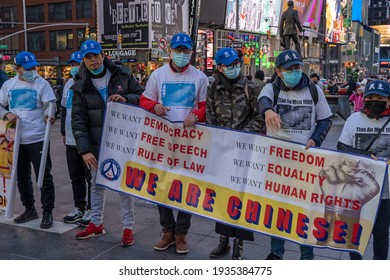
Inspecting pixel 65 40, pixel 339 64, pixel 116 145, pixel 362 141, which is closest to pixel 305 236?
pixel 362 141

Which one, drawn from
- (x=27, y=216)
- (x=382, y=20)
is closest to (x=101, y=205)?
(x=27, y=216)

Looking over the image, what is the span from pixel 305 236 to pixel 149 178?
1656 mm

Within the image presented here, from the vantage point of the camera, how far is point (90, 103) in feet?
16.0

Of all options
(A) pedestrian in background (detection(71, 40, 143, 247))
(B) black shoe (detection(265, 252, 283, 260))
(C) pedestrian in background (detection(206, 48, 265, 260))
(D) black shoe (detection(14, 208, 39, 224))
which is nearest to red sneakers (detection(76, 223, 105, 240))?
(A) pedestrian in background (detection(71, 40, 143, 247))

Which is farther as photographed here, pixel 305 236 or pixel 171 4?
pixel 171 4

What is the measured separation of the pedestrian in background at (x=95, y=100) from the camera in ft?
15.8

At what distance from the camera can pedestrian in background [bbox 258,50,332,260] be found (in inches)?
158

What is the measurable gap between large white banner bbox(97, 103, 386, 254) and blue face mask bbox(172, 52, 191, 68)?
1.94ft

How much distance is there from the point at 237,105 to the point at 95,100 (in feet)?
5.22

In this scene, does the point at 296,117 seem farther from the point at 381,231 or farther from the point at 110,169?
the point at 110,169

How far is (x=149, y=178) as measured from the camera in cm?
462

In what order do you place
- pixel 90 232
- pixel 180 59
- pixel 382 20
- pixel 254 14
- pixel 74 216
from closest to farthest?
1. pixel 180 59
2. pixel 90 232
3. pixel 74 216
4. pixel 254 14
5. pixel 382 20

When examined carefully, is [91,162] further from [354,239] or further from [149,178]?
[354,239]

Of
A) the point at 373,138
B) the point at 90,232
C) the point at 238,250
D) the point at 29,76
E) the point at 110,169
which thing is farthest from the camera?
the point at 29,76
